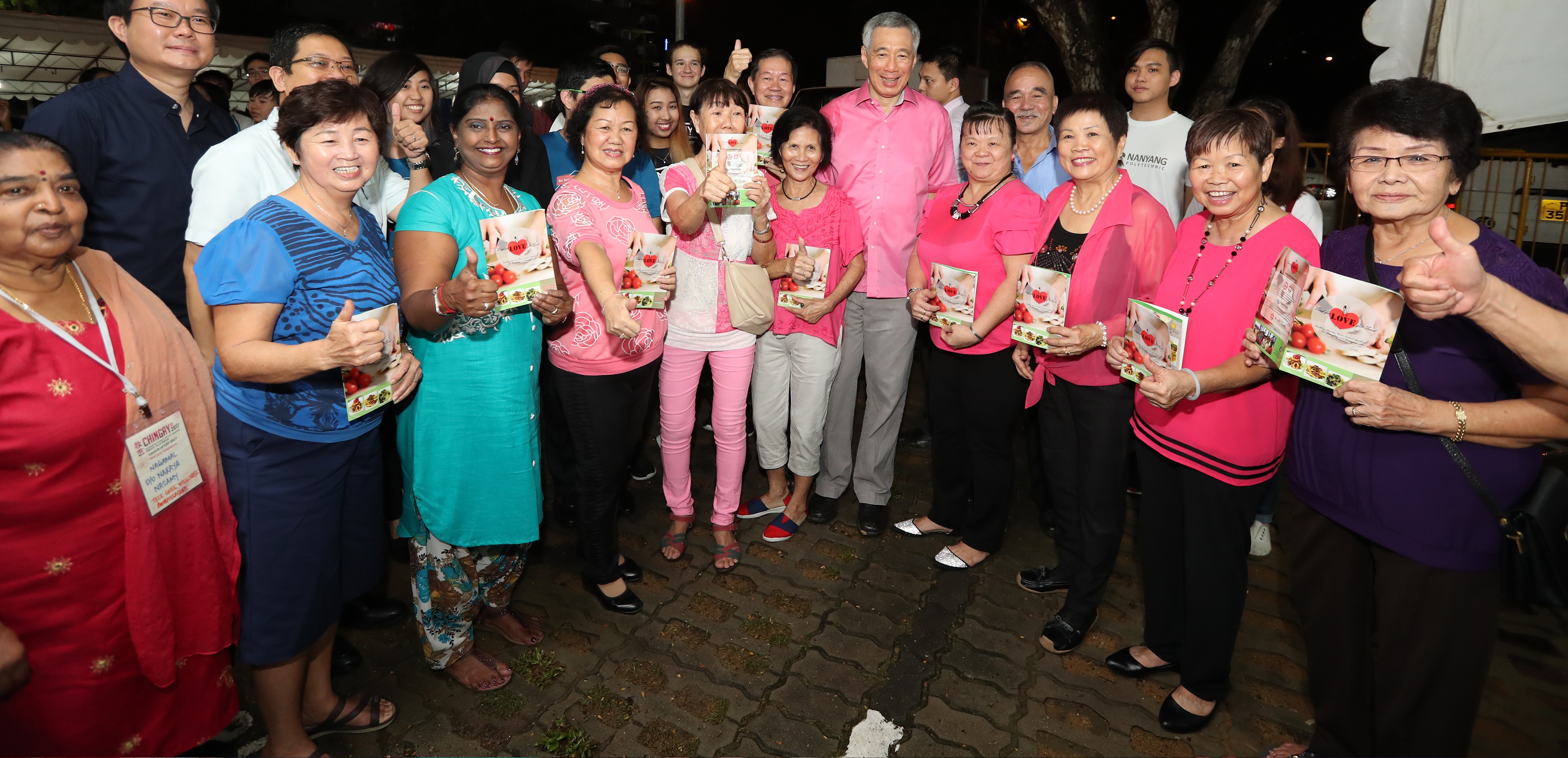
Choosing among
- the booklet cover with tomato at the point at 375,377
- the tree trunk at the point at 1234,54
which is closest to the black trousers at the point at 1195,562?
the booklet cover with tomato at the point at 375,377

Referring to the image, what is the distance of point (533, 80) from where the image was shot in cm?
1465

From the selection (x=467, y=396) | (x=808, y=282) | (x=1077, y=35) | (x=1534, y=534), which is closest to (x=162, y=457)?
(x=467, y=396)

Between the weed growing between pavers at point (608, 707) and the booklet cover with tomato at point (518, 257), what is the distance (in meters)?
1.60

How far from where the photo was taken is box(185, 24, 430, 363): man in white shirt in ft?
8.63

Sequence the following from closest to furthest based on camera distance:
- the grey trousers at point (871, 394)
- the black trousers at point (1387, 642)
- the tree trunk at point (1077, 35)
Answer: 1. the black trousers at point (1387, 642)
2. the grey trousers at point (871, 394)
3. the tree trunk at point (1077, 35)

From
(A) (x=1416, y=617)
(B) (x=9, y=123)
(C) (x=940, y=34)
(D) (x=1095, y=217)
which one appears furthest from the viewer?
(C) (x=940, y=34)

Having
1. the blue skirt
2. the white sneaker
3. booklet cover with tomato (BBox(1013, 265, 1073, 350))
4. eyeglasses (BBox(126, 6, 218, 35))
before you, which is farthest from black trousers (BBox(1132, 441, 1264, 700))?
eyeglasses (BBox(126, 6, 218, 35))

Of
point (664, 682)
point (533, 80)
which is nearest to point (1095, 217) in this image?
point (664, 682)

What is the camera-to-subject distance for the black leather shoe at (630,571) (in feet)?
A: 12.9

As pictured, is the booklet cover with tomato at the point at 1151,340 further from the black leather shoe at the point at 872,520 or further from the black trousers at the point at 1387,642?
the black leather shoe at the point at 872,520

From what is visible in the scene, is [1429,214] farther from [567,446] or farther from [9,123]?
[9,123]

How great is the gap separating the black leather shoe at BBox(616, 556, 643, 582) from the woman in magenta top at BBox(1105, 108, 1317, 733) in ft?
7.73

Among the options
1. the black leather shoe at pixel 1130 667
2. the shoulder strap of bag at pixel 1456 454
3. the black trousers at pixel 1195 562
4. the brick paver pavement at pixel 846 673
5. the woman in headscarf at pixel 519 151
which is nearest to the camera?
the shoulder strap of bag at pixel 1456 454

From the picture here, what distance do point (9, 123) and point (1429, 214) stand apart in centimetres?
594
